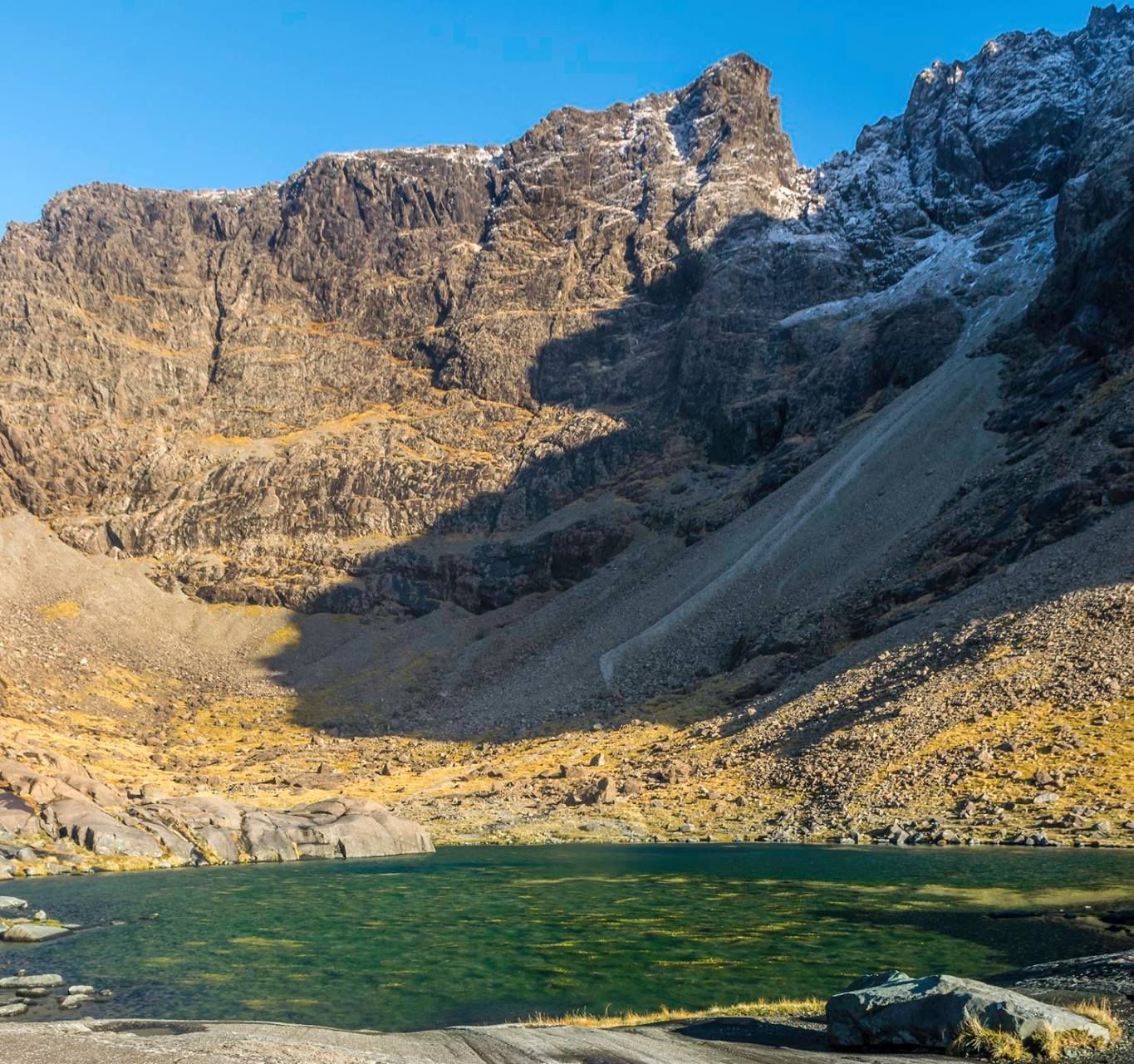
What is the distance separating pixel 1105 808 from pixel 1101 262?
8599cm

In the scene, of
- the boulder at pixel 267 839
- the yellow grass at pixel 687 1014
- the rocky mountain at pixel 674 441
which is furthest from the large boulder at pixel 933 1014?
the rocky mountain at pixel 674 441

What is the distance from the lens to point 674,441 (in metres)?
169

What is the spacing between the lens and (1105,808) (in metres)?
47.0

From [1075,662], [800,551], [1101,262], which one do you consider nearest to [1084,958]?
[1075,662]

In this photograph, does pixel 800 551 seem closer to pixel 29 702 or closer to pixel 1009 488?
pixel 1009 488

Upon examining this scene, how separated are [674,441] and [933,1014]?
156 metres

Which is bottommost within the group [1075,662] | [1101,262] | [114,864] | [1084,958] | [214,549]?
[114,864]

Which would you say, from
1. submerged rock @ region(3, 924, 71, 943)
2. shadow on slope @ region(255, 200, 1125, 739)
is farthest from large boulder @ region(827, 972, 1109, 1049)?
shadow on slope @ region(255, 200, 1125, 739)

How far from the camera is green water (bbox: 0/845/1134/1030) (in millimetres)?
23266

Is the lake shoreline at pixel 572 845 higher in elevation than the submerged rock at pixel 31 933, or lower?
lower

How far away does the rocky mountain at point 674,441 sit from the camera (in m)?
102

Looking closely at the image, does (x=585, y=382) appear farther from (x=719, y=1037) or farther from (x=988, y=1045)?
(x=988, y=1045)

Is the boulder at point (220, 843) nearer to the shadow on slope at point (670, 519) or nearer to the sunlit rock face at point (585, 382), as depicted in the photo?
the shadow on slope at point (670, 519)

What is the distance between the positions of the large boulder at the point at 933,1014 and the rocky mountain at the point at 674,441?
6143 centimetres
